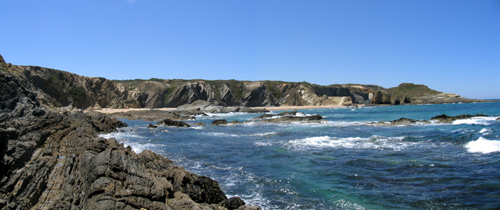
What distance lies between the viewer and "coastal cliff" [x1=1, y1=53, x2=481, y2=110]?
40.0 m

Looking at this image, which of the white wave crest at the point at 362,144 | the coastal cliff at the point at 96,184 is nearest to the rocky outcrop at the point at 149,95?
the white wave crest at the point at 362,144

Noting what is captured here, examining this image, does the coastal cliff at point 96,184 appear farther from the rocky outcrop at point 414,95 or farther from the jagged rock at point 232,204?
the rocky outcrop at point 414,95

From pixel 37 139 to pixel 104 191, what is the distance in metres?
6.39

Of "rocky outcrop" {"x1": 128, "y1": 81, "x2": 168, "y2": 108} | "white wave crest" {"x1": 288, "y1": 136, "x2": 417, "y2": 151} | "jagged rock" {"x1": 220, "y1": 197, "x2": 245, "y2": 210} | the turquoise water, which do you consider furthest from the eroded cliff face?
"jagged rock" {"x1": 220, "y1": 197, "x2": 245, "y2": 210}

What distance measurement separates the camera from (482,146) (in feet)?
39.5

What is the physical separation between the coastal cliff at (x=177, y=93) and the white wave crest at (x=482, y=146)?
106 ft

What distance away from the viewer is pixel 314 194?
7070 mm

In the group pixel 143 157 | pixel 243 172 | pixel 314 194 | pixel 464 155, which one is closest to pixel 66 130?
pixel 143 157

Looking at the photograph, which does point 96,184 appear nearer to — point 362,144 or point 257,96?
point 362,144

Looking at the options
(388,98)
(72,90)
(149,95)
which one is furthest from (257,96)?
(72,90)

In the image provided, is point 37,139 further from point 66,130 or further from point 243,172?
point 243,172

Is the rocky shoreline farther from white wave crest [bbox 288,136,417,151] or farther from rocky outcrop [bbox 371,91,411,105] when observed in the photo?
white wave crest [bbox 288,136,417,151]

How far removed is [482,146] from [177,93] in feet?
205

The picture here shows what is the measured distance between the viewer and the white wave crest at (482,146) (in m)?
11.4
